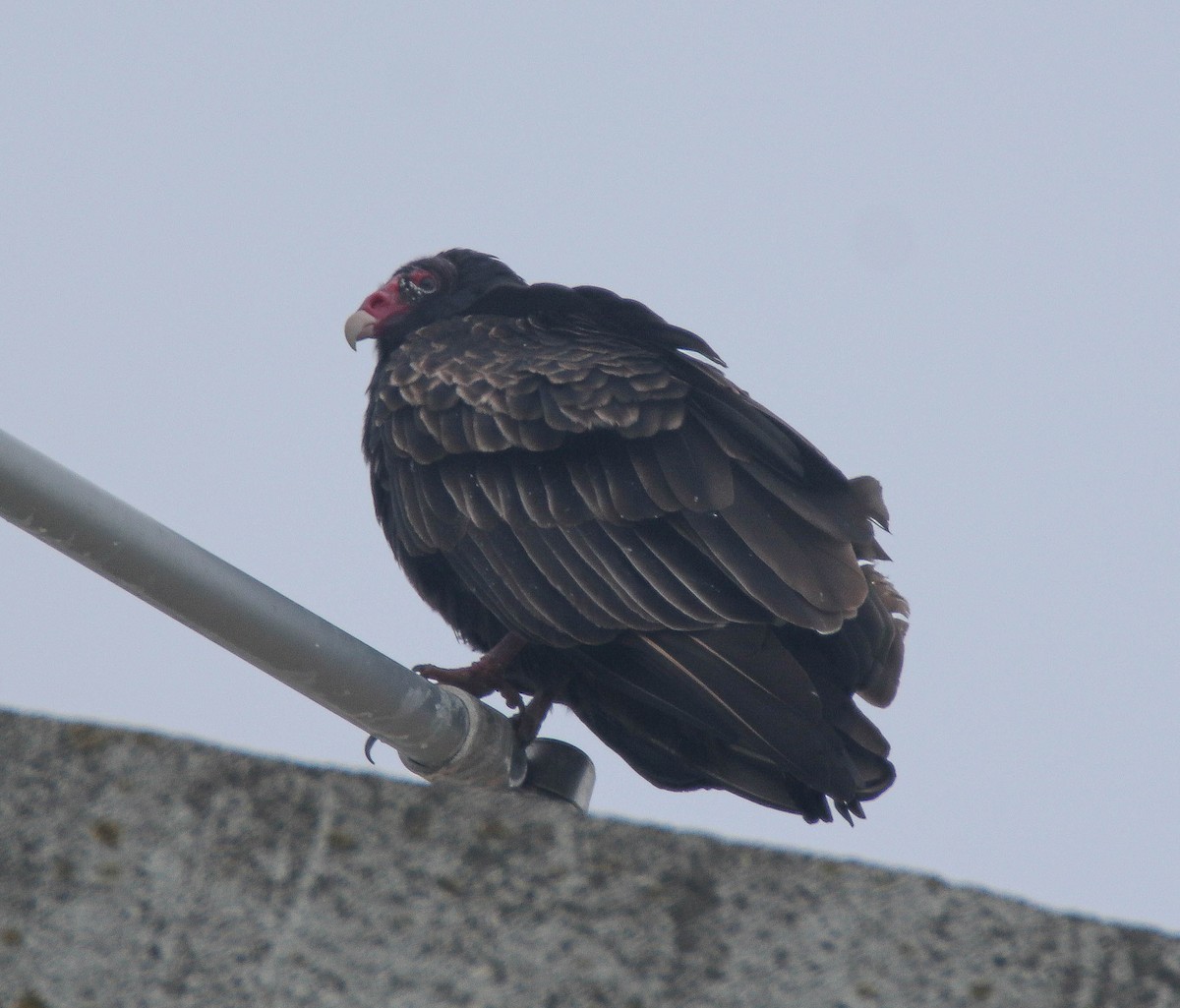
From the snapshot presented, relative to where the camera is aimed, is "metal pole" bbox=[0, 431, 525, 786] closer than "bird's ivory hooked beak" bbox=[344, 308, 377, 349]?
Yes

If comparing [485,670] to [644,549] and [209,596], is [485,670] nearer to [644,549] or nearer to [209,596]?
[644,549]

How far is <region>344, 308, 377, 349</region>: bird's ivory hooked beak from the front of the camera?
609 centimetres

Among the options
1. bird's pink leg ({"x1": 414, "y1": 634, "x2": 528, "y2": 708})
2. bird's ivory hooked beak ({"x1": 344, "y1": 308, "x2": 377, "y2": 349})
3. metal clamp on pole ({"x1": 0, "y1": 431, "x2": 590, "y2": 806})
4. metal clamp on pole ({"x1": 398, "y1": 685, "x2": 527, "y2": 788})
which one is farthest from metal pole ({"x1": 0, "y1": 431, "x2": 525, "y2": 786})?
bird's ivory hooked beak ({"x1": 344, "y1": 308, "x2": 377, "y2": 349})

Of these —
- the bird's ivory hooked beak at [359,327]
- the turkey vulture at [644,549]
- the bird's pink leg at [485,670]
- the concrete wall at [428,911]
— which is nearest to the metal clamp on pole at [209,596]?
the concrete wall at [428,911]

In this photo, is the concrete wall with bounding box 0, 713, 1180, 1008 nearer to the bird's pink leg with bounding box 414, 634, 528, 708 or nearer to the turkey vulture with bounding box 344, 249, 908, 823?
the turkey vulture with bounding box 344, 249, 908, 823

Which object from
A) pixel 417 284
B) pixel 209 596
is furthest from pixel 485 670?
pixel 209 596

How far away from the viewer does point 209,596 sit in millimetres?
2467

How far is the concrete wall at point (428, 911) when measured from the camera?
1.95m

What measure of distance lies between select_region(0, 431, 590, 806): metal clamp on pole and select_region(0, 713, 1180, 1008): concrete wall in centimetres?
40

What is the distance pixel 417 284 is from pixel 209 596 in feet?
12.9

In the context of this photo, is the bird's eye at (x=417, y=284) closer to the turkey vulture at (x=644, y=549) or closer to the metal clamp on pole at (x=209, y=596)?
the turkey vulture at (x=644, y=549)

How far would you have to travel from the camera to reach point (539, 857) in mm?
2041

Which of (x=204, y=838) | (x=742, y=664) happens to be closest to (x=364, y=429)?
(x=742, y=664)

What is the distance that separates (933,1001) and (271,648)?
45.5 inches
